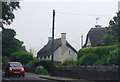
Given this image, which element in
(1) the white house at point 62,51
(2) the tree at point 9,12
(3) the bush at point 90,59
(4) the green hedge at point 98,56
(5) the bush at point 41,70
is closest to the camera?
(2) the tree at point 9,12

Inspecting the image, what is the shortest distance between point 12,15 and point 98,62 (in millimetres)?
10752

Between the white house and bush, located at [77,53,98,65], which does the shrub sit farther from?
the white house

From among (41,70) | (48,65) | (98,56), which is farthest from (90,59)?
(41,70)

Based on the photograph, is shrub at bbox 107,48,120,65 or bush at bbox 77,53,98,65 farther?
bush at bbox 77,53,98,65

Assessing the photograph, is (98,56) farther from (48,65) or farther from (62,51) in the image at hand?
(62,51)

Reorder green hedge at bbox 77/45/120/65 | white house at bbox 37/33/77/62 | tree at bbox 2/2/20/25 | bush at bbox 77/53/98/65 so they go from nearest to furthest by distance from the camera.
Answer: tree at bbox 2/2/20/25 < green hedge at bbox 77/45/120/65 < bush at bbox 77/53/98/65 < white house at bbox 37/33/77/62

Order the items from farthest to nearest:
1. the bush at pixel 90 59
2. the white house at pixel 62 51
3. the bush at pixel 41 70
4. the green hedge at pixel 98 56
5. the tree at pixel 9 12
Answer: the white house at pixel 62 51
the bush at pixel 41 70
the bush at pixel 90 59
the green hedge at pixel 98 56
the tree at pixel 9 12

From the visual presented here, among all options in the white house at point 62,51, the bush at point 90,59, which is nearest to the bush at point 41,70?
the bush at point 90,59

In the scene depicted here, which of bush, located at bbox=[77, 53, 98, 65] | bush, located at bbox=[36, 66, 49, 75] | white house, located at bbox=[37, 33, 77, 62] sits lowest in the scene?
bush, located at bbox=[36, 66, 49, 75]

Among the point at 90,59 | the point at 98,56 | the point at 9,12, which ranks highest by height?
the point at 9,12

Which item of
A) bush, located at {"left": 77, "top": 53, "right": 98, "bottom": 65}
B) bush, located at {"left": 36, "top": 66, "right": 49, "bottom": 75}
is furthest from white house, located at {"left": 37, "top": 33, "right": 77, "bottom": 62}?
bush, located at {"left": 77, "top": 53, "right": 98, "bottom": 65}

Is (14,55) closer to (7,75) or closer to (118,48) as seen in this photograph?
(7,75)

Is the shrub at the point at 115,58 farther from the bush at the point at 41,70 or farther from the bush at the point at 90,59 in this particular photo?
the bush at the point at 41,70

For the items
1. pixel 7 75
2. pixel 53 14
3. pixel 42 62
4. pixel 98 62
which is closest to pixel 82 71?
pixel 98 62
